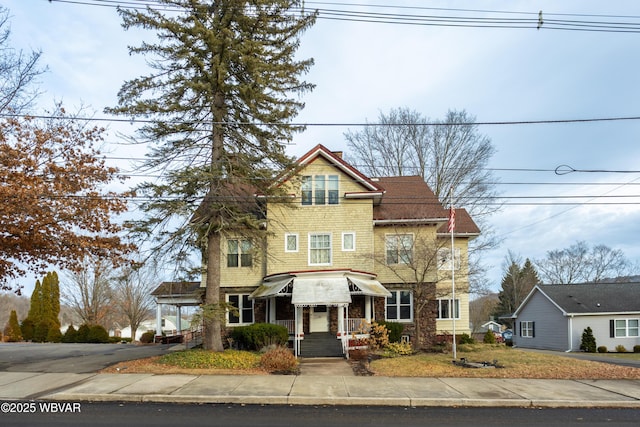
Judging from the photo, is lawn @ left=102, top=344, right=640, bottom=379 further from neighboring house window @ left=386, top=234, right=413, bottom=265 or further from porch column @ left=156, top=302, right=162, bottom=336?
porch column @ left=156, top=302, right=162, bottom=336

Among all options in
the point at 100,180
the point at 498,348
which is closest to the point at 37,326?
the point at 100,180

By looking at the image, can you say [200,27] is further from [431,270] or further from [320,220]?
[431,270]

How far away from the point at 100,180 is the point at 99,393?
331 inches

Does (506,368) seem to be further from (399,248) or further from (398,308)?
(398,308)

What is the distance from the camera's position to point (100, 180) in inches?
701

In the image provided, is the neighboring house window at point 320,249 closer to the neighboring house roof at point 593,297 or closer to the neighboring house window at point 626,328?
the neighboring house roof at point 593,297

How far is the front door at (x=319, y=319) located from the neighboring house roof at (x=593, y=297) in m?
22.6

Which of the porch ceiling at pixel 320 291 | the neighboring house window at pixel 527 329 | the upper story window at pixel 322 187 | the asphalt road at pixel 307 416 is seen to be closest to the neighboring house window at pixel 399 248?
the porch ceiling at pixel 320 291

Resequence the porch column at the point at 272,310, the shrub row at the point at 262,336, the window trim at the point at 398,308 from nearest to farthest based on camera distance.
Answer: the shrub row at the point at 262,336
the porch column at the point at 272,310
the window trim at the point at 398,308

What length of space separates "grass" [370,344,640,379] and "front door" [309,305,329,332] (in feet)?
19.8

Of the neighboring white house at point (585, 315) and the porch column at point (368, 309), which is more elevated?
the porch column at point (368, 309)

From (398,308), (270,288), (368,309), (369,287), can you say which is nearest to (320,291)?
(369,287)

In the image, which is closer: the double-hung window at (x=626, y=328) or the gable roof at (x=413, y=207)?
the gable roof at (x=413, y=207)

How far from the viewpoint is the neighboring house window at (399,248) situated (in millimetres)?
22859
